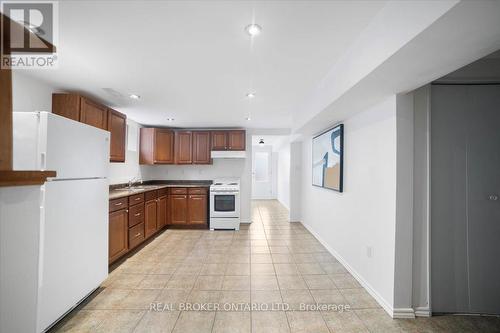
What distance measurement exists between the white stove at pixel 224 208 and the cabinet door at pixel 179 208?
0.64 metres

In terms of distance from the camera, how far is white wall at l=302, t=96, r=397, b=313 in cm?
221

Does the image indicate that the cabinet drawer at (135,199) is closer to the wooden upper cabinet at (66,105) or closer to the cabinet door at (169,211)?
the cabinet door at (169,211)

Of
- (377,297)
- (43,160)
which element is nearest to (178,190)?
(43,160)

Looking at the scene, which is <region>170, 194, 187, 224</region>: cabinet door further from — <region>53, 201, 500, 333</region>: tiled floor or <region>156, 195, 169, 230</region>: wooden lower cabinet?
<region>53, 201, 500, 333</region>: tiled floor

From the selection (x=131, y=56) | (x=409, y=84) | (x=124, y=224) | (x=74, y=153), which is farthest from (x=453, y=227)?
(x=124, y=224)

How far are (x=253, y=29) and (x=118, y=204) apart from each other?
2897 mm

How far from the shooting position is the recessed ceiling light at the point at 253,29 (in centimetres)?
170

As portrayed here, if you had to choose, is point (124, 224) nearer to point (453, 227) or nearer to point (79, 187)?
point (79, 187)

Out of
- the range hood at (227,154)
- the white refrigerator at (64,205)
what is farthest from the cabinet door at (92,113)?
the range hood at (227,154)

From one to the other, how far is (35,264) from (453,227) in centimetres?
309

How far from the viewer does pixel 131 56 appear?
218cm

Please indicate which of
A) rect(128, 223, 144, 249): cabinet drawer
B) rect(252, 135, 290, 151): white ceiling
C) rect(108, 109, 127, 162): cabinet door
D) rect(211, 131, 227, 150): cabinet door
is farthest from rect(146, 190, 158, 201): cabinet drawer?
rect(252, 135, 290, 151): white ceiling

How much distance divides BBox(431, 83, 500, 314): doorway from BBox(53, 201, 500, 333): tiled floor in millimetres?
257

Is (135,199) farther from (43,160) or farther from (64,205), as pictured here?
(43,160)
